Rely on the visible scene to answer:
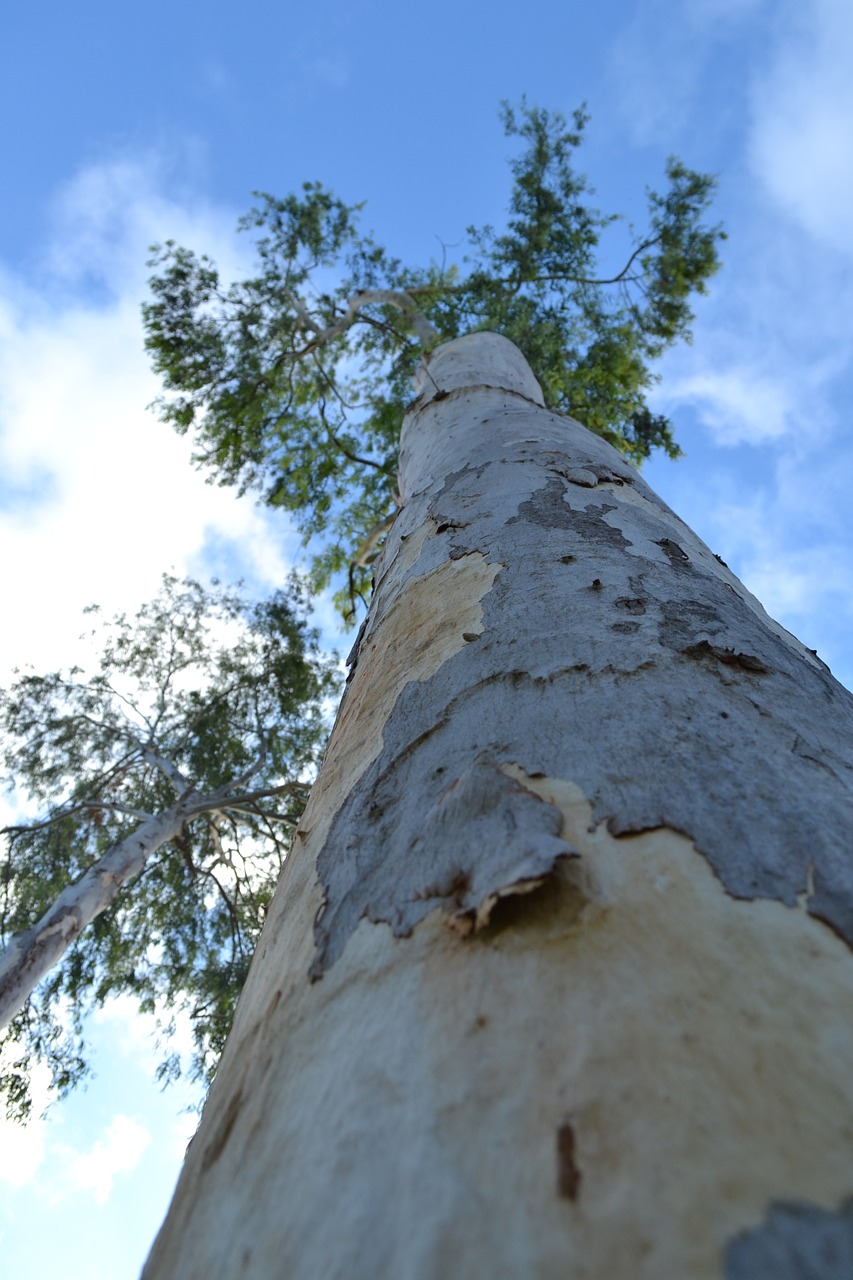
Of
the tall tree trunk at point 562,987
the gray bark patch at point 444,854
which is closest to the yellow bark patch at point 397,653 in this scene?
the tall tree trunk at point 562,987

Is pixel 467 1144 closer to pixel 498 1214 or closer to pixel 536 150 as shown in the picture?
pixel 498 1214

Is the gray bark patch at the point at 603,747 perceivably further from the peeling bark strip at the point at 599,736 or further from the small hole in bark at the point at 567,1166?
the small hole in bark at the point at 567,1166

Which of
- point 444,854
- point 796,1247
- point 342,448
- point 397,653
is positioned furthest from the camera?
point 342,448

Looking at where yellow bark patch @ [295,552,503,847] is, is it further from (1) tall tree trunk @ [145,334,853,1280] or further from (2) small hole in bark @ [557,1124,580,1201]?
(2) small hole in bark @ [557,1124,580,1201]

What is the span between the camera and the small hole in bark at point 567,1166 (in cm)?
43

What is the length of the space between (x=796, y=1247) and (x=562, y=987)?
0.20 m

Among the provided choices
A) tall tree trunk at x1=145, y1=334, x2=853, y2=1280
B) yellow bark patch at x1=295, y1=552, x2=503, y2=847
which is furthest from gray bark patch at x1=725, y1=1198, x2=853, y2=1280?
yellow bark patch at x1=295, y1=552, x2=503, y2=847

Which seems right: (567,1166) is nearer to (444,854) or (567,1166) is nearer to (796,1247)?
(796,1247)

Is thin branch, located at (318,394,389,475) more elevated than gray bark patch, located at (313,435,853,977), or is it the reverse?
thin branch, located at (318,394,389,475)

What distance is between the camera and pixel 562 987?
1.84ft

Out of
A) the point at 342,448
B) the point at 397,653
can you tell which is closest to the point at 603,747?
the point at 397,653

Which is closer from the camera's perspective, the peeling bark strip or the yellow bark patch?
the peeling bark strip

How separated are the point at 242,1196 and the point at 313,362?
373 inches

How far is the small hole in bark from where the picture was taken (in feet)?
1.42
